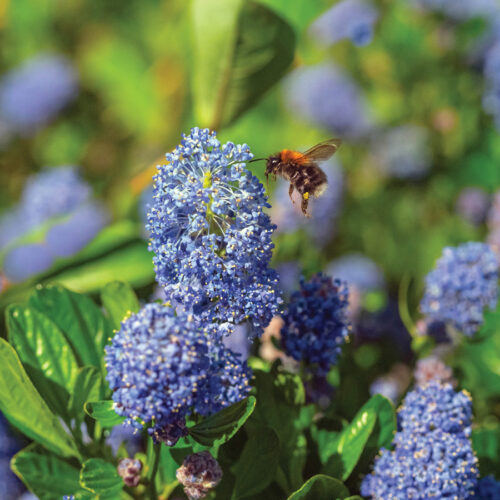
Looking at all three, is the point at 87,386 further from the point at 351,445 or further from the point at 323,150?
the point at 323,150

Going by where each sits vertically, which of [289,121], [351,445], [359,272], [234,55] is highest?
[234,55]

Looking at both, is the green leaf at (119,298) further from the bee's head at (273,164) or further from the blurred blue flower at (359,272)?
the blurred blue flower at (359,272)

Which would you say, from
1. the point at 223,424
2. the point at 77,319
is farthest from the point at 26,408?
the point at 223,424

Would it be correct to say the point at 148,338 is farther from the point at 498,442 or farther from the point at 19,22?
the point at 19,22

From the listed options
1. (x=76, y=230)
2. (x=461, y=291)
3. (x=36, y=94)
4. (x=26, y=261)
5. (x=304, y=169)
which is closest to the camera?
(x=304, y=169)

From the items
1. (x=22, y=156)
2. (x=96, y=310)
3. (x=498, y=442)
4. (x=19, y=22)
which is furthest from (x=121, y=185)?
(x=498, y=442)

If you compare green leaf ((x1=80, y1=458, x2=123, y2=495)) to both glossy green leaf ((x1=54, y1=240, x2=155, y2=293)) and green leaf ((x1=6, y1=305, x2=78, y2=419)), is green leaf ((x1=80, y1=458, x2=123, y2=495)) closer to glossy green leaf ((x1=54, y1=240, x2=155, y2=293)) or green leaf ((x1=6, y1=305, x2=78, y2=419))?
green leaf ((x1=6, y1=305, x2=78, y2=419))

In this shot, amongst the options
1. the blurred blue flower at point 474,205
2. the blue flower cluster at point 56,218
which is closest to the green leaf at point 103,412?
the blue flower cluster at point 56,218
